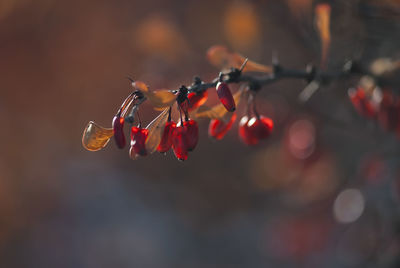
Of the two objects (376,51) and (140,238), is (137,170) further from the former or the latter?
(376,51)

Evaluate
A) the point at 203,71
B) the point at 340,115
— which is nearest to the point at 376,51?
the point at 340,115

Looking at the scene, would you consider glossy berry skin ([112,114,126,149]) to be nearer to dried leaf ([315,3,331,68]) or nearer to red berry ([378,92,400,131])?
dried leaf ([315,3,331,68])

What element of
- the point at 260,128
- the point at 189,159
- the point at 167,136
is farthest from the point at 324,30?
the point at 189,159

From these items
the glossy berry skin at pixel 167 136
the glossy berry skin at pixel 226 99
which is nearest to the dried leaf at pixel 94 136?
the glossy berry skin at pixel 167 136

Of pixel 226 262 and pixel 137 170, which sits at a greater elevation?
pixel 137 170

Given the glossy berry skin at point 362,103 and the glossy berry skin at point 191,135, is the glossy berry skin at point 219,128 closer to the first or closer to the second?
the glossy berry skin at point 191,135

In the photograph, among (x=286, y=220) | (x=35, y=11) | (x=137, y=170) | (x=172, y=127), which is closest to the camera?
(x=172, y=127)
